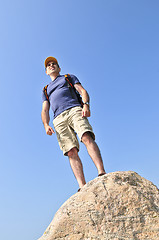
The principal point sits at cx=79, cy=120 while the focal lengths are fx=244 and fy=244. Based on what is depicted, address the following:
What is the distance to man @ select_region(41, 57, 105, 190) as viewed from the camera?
13.8 feet

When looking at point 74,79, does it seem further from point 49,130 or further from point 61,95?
point 49,130

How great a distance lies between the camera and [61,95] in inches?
192

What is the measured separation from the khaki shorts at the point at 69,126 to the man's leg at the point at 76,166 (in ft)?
0.30

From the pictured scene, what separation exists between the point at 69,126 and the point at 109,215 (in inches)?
82.6

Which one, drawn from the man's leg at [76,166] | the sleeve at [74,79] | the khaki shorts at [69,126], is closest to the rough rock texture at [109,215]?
the man's leg at [76,166]

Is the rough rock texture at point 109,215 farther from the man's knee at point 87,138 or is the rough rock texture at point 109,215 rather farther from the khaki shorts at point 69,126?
the khaki shorts at point 69,126

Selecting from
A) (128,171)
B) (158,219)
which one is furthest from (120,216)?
(128,171)

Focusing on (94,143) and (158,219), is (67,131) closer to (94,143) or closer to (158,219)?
(94,143)

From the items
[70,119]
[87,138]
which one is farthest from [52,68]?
[87,138]

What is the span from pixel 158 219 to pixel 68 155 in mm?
2046

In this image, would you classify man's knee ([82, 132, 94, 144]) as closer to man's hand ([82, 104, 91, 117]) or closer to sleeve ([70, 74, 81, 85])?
man's hand ([82, 104, 91, 117])

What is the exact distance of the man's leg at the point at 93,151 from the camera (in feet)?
13.1

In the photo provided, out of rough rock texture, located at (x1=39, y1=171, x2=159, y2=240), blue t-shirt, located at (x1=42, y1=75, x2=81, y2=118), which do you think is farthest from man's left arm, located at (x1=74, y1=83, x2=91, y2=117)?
rough rock texture, located at (x1=39, y1=171, x2=159, y2=240)

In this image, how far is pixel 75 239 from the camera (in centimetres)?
275
